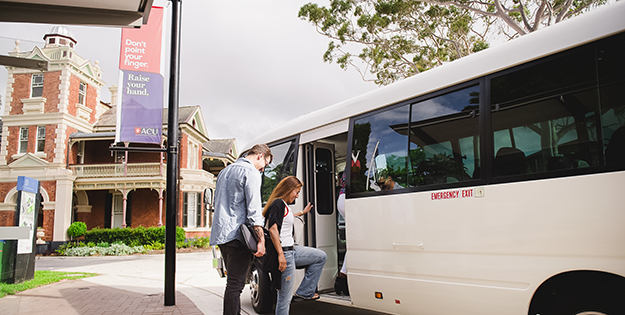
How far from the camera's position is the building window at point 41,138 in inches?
1038

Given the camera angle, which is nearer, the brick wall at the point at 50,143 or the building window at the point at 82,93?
the brick wall at the point at 50,143

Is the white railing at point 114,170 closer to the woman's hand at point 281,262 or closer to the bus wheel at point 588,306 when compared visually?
the woman's hand at point 281,262

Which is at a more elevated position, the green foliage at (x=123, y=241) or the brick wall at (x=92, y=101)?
the brick wall at (x=92, y=101)

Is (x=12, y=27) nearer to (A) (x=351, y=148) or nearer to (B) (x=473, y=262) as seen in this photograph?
(A) (x=351, y=148)

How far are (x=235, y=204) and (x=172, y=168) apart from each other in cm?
329

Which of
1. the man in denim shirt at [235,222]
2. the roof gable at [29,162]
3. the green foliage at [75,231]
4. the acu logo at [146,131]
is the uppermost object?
the roof gable at [29,162]

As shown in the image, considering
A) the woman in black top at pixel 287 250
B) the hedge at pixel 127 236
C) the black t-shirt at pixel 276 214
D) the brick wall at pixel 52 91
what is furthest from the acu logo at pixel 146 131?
the brick wall at pixel 52 91

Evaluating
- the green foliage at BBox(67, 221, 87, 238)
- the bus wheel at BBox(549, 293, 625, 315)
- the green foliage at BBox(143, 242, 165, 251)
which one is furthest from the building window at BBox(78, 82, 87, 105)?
the bus wheel at BBox(549, 293, 625, 315)

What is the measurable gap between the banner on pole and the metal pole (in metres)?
0.70

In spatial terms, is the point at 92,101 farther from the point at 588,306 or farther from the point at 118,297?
the point at 588,306

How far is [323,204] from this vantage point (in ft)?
20.6

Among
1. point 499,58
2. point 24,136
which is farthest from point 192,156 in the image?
point 499,58

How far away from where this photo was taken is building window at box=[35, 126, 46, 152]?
26359 mm

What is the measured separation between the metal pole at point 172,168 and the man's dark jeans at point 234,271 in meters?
3.09
